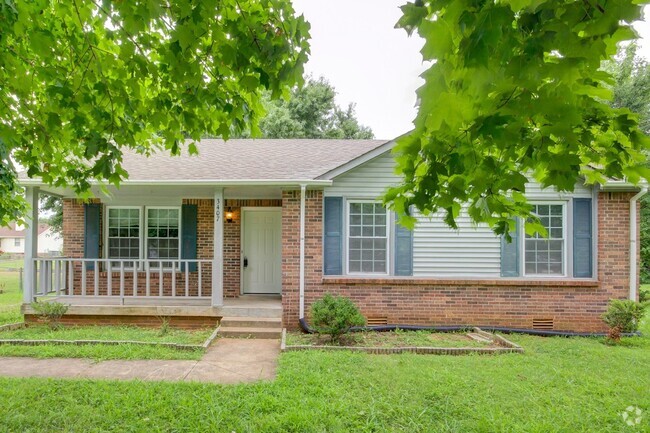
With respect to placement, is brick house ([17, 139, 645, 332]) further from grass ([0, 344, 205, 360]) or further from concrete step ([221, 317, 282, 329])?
grass ([0, 344, 205, 360])

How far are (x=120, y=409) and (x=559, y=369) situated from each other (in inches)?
213

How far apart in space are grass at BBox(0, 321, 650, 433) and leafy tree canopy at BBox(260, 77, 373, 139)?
18.2 meters

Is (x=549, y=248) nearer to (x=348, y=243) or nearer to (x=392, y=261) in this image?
(x=392, y=261)

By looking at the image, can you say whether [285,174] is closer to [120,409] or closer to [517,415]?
[120,409]

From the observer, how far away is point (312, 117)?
960 inches

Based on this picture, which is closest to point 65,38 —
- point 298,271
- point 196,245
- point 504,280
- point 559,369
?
point 298,271

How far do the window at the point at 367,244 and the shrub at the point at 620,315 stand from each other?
13.2ft

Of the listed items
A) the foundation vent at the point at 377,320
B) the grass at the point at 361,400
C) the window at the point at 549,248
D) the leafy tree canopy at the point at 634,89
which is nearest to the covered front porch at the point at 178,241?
the foundation vent at the point at 377,320

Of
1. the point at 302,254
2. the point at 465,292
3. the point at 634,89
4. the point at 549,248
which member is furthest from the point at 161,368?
the point at 634,89

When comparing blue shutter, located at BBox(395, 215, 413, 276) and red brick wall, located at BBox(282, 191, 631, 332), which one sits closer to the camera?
red brick wall, located at BBox(282, 191, 631, 332)

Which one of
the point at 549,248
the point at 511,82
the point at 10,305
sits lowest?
the point at 10,305

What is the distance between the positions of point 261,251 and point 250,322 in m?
2.34

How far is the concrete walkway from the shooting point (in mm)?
4879

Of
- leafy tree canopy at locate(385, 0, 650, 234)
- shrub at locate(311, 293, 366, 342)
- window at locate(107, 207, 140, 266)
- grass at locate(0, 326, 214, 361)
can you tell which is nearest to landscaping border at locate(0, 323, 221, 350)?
grass at locate(0, 326, 214, 361)
